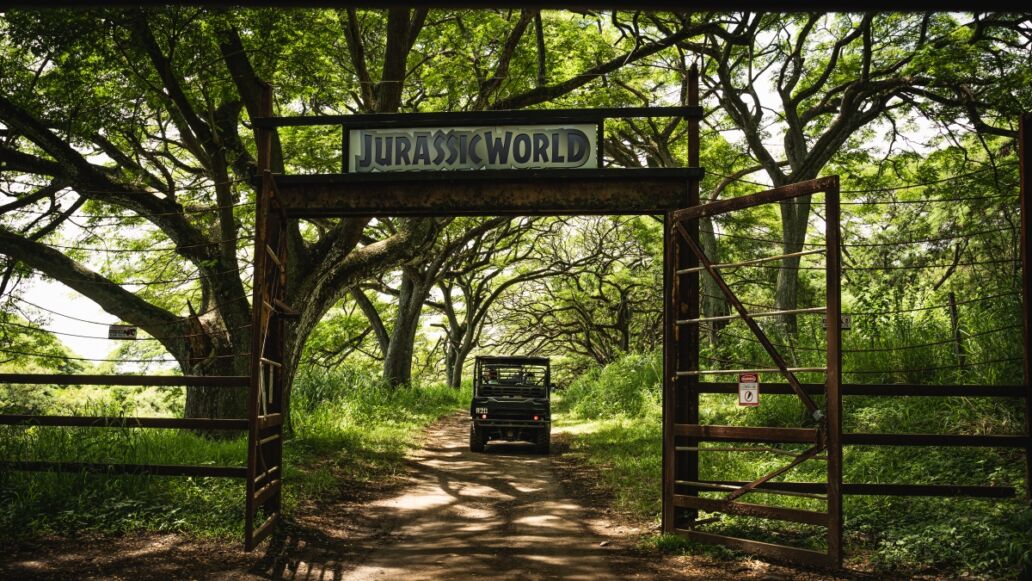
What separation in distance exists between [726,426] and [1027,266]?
3.37 meters

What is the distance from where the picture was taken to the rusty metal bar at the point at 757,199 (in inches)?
254

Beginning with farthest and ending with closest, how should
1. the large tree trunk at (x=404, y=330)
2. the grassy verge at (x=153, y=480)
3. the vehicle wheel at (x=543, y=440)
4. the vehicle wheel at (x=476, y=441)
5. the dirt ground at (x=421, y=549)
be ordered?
the large tree trunk at (x=404, y=330)
the vehicle wheel at (x=543, y=440)
the vehicle wheel at (x=476, y=441)
the grassy verge at (x=153, y=480)
the dirt ground at (x=421, y=549)

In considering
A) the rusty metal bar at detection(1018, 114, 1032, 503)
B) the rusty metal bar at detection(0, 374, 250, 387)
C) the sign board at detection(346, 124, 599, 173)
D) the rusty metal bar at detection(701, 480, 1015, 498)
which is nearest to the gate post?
the sign board at detection(346, 124, 599, 173)

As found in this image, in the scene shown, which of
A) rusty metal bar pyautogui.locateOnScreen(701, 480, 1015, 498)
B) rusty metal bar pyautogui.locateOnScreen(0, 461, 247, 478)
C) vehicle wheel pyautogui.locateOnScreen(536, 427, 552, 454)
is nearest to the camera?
rusty metal bar pyautogui.locateOnScreen(701, 480, 1015, 498)

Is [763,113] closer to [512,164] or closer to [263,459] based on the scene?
[512,164]

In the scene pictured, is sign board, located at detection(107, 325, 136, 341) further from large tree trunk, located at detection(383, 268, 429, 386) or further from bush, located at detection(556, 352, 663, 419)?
large tree trunk, located at detection(383, 268, 429, 386)

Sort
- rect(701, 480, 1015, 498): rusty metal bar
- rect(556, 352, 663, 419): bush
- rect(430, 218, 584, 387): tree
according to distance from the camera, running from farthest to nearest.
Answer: rect(430, 218, 584, 387): tree
rect(556, 352, 663, 419): bush
rect(701, 480, 1015, 498): rusty metal bar

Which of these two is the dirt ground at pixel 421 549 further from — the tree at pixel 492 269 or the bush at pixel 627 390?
the tree at pixel 492 269

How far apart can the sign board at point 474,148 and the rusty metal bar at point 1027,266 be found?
13.9ft

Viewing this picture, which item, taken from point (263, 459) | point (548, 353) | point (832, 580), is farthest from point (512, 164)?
point (548, 353)

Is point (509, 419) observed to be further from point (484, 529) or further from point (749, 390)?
point (749, 390)

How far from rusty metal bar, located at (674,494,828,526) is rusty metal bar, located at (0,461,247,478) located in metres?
4.53

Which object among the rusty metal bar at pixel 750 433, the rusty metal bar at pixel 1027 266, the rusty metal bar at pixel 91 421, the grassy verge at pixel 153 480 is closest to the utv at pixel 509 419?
the grassy verge at pixel 153 480

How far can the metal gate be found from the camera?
20.4 feet
